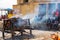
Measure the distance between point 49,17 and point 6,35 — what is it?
4.17 ft

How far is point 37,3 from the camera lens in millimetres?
3824

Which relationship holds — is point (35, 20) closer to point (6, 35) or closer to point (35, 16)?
point (35, 16)

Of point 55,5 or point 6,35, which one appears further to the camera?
point 55,5

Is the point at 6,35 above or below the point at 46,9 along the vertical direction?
below

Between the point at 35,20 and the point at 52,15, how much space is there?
1.41 ft

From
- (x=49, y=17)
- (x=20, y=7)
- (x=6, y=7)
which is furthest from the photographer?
(x=6, y=7)

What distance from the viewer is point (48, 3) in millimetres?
3707

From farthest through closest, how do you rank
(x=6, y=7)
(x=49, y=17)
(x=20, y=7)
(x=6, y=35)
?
(x=6, y=7) → (x=20, y=7) → (x=49, y=17) → (x=6, y=35)

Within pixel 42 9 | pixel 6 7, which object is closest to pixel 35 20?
pixel 42 9

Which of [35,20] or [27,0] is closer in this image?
[35,20]

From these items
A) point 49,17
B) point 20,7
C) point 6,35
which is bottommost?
point 6,35

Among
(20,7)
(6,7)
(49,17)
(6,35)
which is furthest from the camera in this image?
(6,7)

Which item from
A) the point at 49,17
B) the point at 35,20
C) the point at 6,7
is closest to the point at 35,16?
the point at 35,20

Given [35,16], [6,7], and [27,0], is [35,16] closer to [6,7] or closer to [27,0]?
[27,0]
